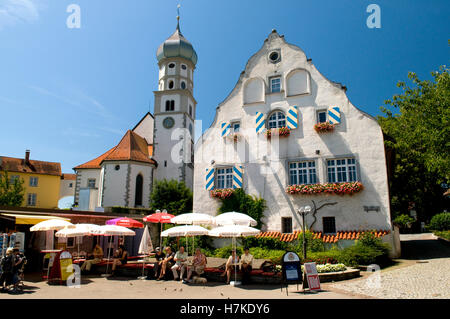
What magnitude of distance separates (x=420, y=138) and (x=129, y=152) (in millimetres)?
27673

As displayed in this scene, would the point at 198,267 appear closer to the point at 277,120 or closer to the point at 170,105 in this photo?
the point at 277,120

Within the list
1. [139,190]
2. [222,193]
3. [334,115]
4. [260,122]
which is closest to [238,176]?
[222,193]

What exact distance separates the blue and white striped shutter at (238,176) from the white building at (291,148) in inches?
2.5

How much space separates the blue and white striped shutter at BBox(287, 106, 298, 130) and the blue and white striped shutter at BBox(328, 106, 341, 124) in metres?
1.96

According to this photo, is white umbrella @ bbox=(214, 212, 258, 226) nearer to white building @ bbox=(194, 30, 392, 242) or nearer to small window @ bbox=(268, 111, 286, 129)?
white building @ bbox=(194, 30, 392, 242)

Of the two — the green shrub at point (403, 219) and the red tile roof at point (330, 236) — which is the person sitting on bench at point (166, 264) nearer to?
the red tile roof at point (330, 236)

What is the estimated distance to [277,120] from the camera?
2117cm

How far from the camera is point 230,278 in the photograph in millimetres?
12164

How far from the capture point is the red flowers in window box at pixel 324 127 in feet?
63.1

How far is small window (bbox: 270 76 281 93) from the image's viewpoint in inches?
Result: 852

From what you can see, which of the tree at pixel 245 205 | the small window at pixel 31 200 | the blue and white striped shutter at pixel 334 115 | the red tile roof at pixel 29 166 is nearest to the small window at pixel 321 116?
the blue and white striped shutter at pixel 334 115
